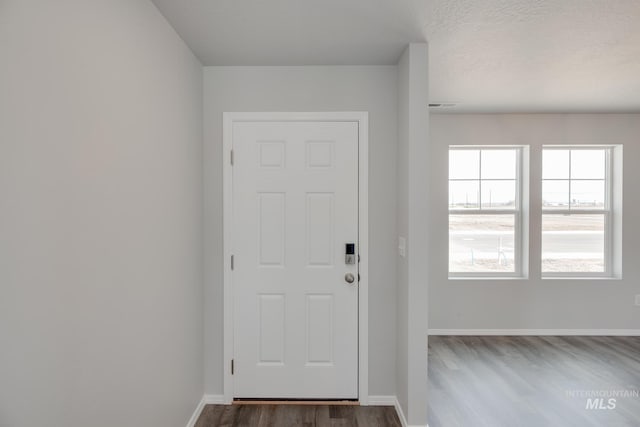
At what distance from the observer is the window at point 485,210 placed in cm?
444

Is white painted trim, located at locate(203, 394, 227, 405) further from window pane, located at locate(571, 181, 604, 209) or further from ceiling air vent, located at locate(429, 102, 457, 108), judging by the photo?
window pane, located at locate(571, 181, 604, 209)

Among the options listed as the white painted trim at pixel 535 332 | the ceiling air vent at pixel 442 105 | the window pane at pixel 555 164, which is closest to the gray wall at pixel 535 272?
the white painted trim at pixel 535 332

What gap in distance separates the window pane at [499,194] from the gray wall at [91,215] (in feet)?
11.5

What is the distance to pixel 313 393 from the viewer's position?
9.09 feet

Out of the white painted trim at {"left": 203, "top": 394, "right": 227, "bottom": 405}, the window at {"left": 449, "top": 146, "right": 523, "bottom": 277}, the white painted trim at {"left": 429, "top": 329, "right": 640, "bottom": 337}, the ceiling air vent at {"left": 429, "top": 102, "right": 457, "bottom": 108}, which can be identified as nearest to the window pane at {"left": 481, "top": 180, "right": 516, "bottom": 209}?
the window at {"left": 449, "top": 146, "right": 523, "bottom": 277}

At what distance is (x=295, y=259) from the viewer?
2.78 m

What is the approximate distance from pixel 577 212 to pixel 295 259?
364cm

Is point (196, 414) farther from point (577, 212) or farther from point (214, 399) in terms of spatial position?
point (577, 212)

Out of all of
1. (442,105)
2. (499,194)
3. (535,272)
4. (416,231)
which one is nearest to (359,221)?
(416,231)

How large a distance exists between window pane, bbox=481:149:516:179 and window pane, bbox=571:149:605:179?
714 mm

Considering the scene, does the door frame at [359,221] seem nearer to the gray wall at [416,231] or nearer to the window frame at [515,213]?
the gray wall at [416,231]

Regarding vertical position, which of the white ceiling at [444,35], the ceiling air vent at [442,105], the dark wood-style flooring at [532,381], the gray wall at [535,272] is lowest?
the dark wood-style flooring at [532,381]

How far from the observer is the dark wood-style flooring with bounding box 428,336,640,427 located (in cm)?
263

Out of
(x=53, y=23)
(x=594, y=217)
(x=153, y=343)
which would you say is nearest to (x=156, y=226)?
(x=153, y=343)
